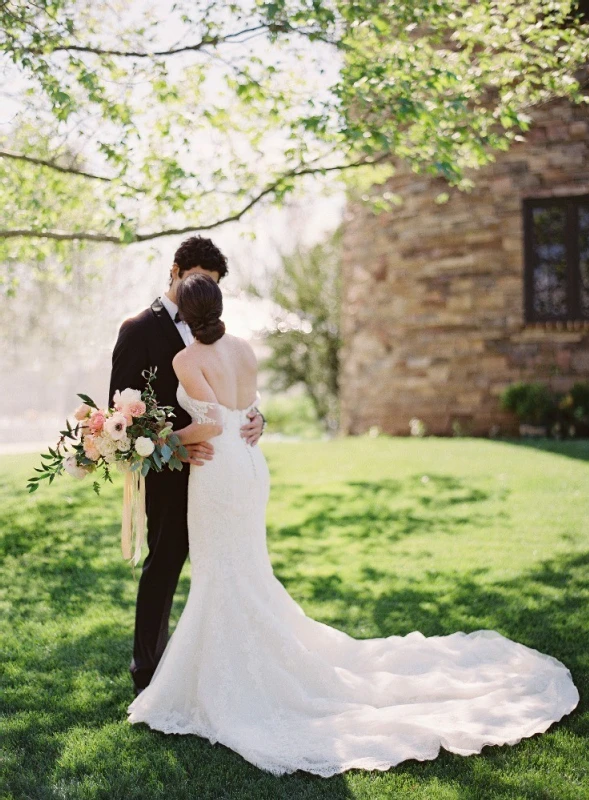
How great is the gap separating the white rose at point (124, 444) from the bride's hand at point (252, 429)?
677 mm

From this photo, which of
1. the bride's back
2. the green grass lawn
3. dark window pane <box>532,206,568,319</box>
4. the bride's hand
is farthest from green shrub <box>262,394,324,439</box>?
the bride's back

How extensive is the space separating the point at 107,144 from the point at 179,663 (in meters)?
5.36

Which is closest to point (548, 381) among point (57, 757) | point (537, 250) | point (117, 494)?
point (537, 250)

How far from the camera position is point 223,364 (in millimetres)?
3973

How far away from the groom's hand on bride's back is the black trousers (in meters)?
0.14

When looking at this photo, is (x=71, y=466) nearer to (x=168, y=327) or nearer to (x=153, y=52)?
(x=168, y=327)

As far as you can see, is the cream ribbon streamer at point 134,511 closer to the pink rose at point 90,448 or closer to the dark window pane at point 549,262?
the pink rose at point 90,448

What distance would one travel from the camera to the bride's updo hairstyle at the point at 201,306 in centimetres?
384

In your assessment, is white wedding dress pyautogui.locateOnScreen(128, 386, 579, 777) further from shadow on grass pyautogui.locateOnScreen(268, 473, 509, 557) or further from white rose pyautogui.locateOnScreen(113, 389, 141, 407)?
shadow on grass pyautogui.locateOnScreen(268, 473, 509, 557)

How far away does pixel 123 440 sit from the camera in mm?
3576

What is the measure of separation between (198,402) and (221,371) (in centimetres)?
19

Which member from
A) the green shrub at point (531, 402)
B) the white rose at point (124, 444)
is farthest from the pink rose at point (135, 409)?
the green shrub at point (531, 402)

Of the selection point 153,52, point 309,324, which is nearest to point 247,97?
point 153,52

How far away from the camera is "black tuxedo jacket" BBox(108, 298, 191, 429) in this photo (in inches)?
159
